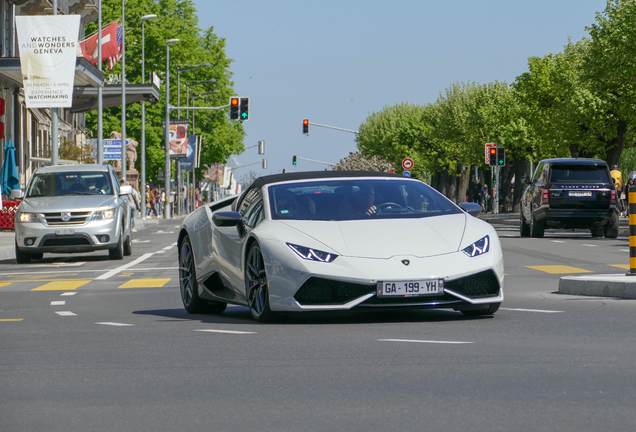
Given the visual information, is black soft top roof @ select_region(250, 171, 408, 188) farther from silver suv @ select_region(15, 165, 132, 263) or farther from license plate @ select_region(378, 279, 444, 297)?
silver suv @ select_region(15, 165, 132, 263)

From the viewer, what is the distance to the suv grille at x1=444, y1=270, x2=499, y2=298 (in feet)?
28.8

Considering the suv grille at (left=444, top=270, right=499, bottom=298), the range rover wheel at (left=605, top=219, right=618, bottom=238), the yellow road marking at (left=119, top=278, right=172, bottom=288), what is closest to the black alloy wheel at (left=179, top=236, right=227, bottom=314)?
the suv grille at (left=444, top=270, right=499, bottom=298)

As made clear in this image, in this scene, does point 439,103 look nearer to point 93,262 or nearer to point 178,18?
point 178,18

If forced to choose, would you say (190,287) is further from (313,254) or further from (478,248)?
(478,248)

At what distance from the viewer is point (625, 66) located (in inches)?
1806

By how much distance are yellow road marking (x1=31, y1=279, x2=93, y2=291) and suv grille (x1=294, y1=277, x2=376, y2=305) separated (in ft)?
22.6

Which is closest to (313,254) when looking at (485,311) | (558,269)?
(485,311)

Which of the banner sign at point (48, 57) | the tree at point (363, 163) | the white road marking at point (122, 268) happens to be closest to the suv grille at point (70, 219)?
the white road marking at point (122, 268)

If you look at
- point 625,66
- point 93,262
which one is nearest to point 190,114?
point 625,66

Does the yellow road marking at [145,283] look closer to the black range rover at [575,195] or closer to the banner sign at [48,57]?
the banner sign at [48,57]

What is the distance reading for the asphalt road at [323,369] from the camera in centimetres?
516

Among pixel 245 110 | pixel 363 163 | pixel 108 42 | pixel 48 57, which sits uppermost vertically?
pixel 108 42

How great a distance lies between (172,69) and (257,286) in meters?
68.2

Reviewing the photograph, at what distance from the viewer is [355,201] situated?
9.70 m
